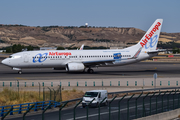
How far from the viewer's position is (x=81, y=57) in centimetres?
5750

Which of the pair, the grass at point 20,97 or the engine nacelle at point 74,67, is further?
the engine nacelle at point 74,67

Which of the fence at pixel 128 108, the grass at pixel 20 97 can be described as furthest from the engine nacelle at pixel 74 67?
the fence at pixel 128 108

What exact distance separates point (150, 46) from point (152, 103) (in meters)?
40.4

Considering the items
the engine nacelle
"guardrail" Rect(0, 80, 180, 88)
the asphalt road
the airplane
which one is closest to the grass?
"guardrail" Rect(0, 80, 180, 88)

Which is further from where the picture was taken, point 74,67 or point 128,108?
point 74,67

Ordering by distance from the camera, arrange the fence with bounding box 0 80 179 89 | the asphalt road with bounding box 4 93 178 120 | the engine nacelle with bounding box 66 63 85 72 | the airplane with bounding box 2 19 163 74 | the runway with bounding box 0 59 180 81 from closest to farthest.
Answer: the asphalt road with bounding box 4 93 178 120, the fence with bounding box 0 80 179 89, the runway with bounding box 0 59 180 81, the engine nacelle with bounding box 66 63 85 72, the airplane with bounding box 2 19 163 74

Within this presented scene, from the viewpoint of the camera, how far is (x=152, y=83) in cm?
4216

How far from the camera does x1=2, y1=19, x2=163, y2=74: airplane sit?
178ft

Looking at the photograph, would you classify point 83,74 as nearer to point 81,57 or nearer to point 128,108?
point 81,57

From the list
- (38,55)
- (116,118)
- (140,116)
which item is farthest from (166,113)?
(38,55)

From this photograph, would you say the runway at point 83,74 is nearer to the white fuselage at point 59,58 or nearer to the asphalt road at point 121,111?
the white fuselage at point 59,58

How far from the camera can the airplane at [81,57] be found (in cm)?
5441

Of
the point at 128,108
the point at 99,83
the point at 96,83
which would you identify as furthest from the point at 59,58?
the point at 128,108

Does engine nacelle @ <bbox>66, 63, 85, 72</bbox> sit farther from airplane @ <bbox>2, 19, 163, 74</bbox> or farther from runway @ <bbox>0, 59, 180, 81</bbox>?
runway @ <bbox>0, 59, 180, 81</bbox>
